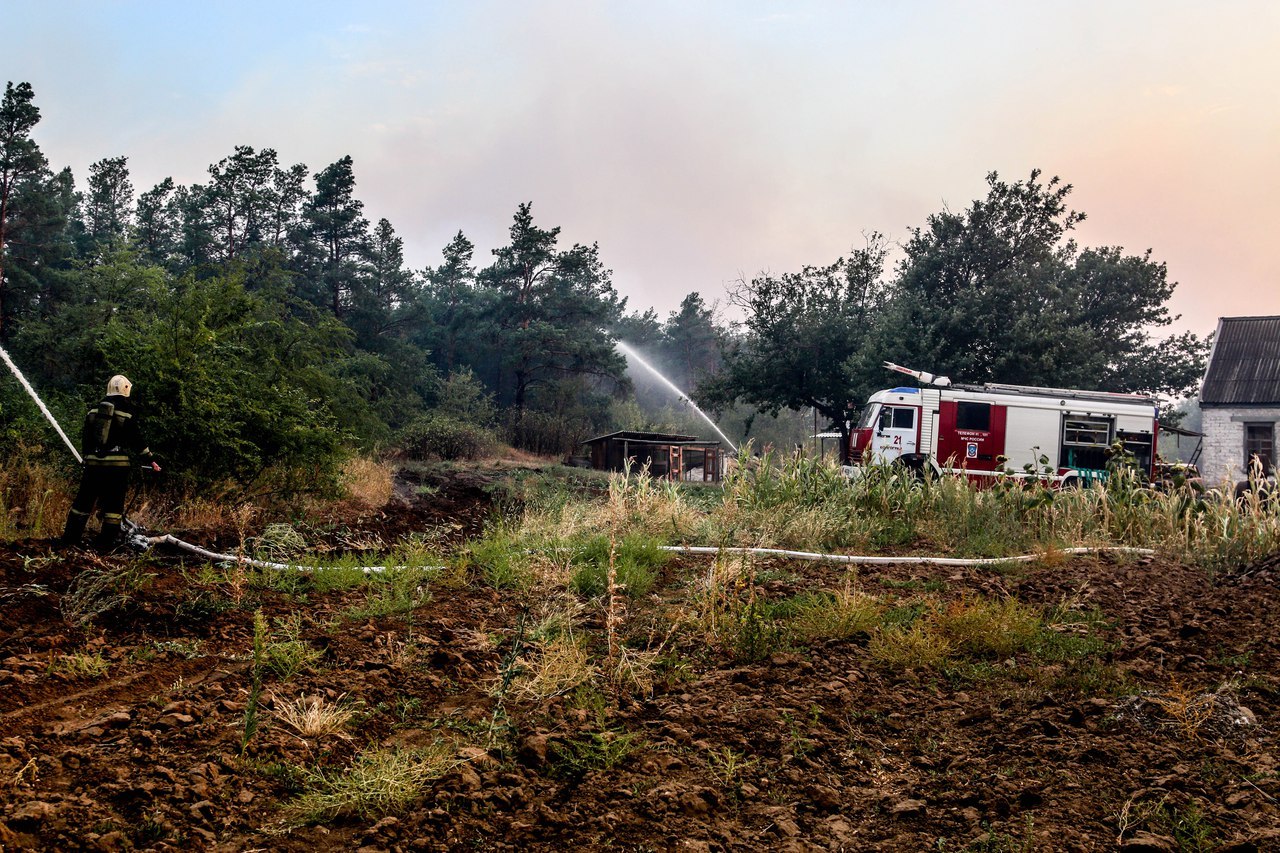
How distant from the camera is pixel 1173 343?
33.8 metres

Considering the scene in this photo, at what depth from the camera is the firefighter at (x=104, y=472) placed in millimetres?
7262

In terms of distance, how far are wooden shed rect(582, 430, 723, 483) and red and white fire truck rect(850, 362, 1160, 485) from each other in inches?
315

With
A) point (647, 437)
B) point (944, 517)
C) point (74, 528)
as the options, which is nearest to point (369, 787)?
point (74, 528)

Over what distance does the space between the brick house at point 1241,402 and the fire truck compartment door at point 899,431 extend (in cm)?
1214

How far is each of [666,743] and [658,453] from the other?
24918 millimetres

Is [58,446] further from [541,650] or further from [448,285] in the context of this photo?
[448,285]

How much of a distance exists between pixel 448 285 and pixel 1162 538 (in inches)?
2058

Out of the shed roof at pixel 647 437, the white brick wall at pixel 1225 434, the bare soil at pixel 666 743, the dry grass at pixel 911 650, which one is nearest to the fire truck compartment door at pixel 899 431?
the shed roof at pixel 647 437

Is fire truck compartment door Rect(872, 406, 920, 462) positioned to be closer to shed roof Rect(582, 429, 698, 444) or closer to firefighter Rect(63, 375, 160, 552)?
shed roof Rect(582, 429, 698, 444)

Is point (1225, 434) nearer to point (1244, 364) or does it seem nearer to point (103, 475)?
point (1244, 364)

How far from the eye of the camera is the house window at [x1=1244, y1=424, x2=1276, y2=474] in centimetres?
2541

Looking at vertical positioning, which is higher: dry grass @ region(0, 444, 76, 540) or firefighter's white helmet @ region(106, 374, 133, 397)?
firefighter's white helmet @ region(106, 374, 133, 397)

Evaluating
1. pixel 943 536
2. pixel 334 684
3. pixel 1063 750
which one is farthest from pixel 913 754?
pixel 943 536

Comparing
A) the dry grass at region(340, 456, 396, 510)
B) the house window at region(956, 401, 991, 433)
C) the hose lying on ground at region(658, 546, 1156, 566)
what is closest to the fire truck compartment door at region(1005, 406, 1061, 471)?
the house window at region(956, 401, 991, 433)
